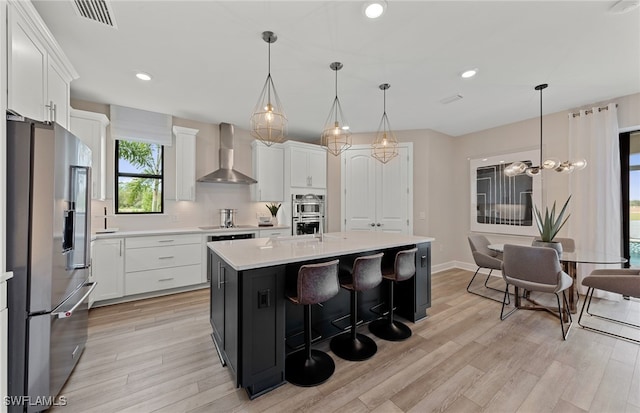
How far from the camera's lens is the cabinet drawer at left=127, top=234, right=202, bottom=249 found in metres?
3.36

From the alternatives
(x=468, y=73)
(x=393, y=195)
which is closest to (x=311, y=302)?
(x=468, y=73)

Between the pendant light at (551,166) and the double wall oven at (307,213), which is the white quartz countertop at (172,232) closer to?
the double wall oven at (307,213)

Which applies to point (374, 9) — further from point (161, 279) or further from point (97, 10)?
point (161, 279)

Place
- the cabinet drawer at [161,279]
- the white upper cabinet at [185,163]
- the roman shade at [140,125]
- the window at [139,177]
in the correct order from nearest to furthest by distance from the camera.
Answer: the cabinet drawer at [161,279]
the roman shade at [140,125]
the window at [139,177]
the white upper cabinet at [185,163]

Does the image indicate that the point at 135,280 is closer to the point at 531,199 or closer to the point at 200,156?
the point at 200,156

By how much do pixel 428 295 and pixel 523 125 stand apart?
365 centimetres

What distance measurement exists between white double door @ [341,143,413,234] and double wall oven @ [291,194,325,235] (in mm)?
477

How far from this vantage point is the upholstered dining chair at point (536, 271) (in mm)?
2488

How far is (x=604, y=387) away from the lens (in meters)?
1.78

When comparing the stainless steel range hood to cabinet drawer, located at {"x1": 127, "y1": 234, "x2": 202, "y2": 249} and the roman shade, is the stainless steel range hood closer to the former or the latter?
the roman shade

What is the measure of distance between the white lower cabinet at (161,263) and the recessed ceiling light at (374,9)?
3539 millimetres

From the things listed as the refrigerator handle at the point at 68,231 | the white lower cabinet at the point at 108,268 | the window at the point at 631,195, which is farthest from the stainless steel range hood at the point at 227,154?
the window at the point at 631,195

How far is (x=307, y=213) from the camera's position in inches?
194

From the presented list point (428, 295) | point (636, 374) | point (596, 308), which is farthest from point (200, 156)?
point (596, 308)
